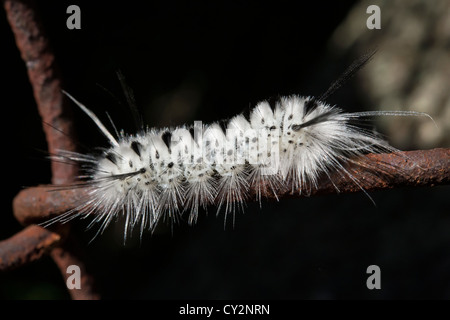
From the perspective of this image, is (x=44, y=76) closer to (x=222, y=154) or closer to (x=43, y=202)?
(x=43, y=202)

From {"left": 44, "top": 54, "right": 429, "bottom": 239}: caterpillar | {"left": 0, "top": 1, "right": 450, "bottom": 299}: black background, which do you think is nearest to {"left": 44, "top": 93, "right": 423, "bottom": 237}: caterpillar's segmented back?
{"left": 44, "top": 54, "right": 429, "bottom": 239}: caterpillar

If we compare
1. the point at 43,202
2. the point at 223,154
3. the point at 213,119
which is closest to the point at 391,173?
the point at 223,154

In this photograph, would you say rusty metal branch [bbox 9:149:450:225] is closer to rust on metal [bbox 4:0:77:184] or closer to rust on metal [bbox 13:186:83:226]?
rust on metal [bbox 13:186:83:226]

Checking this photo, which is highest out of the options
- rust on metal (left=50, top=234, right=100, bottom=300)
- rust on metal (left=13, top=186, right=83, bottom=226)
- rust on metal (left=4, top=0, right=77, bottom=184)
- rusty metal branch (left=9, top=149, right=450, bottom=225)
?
rust on metal (left=4, top=0, right=77, bottom=184)

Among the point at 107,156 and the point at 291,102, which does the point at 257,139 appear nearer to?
the point at 291,102

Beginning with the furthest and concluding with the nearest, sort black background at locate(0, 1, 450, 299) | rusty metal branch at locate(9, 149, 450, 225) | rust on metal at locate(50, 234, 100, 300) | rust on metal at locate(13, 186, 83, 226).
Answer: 1. black background at locate(0, 1, 450, 299)
2. rust on metal at locate(50, 234, 100, 300)
3. rust on metal at locate(13, 186, 83, 226)
4. rusty metal branch at locate(9, 149, 450, 225)

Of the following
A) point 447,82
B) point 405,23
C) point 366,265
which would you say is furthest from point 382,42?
point 366,265

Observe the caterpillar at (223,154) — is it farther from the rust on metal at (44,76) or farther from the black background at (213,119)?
the black background at (213,119)
